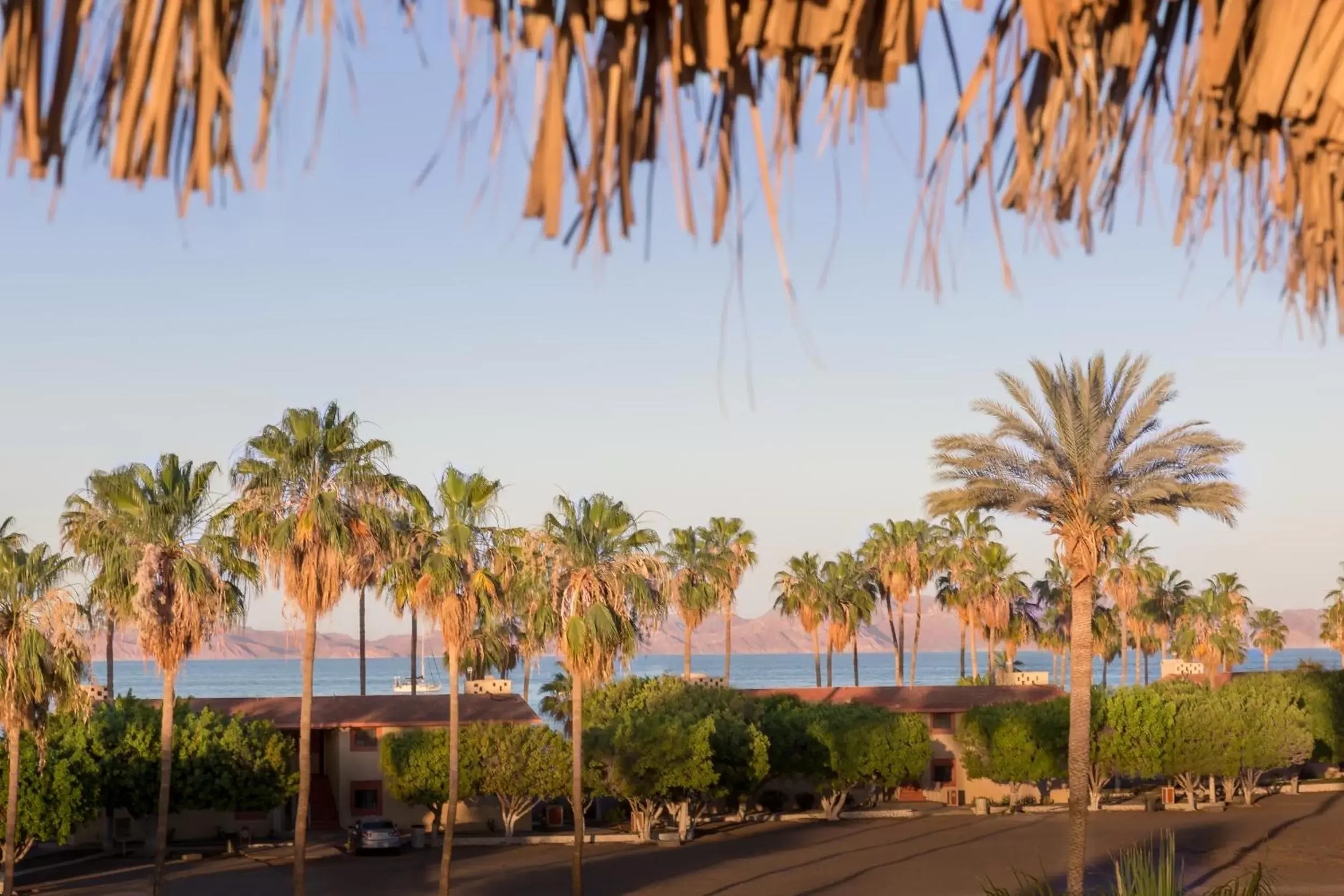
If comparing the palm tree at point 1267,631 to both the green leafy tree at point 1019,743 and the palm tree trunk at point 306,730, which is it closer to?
the green leafy tree at point 1019,743

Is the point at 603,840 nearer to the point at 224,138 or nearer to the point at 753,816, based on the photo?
the point at 753,816

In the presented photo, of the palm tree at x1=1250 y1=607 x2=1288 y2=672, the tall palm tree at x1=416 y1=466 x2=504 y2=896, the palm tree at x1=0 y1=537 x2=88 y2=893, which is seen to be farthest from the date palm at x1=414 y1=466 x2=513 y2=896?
the palm tree at x1=1250 y1=607 x2=1288 y2=672

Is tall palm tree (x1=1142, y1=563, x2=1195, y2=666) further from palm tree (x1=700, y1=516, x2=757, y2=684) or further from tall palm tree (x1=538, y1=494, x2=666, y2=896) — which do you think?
tall palm tree (x1=538, y1=494, x2=666, y2=896)

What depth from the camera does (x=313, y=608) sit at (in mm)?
39000

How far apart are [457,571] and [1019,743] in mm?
32162

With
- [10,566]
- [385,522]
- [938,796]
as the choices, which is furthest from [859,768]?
[10,566]

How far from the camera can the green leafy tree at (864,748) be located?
201 ft

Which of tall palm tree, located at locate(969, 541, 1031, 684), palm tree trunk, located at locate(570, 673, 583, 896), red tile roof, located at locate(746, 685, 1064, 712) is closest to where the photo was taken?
palm tree trunk, located at locate(570, 673, 583, 896)

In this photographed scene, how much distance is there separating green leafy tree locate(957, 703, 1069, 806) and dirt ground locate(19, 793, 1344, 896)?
2749mm

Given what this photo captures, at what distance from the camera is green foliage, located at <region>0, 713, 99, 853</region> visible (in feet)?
154

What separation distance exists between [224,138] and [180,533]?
39.5 m

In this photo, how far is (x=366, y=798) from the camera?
60469 millimetres

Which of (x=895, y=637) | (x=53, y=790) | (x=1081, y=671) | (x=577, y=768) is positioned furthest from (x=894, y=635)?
(x=1081, y=671)

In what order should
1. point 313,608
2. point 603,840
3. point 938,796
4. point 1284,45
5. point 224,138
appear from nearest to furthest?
1. point 224,138
2. point 1284,45
3. point 313,608
4. point 603,840
5. point 938,796
